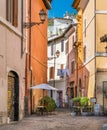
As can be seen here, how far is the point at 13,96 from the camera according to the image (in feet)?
74.1

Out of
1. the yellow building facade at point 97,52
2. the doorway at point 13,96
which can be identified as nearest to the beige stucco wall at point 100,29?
the yellow building facade at point 97,52

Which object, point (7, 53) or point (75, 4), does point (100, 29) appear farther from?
point (7, 53)

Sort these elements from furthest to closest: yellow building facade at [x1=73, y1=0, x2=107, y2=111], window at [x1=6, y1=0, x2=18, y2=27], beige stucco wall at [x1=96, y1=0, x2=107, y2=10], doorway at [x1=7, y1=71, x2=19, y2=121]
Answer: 1. beige stucco wall at [x1=96, y1=0, x2=107, y2=10]
2. yellow building facade at [x1=73, y1=0, x2=107, y2=111]
3. doorway at [x1=7, y1=71, x2=19, y2=121]
4. window at [x1=6, y1=0, x2=18, y2=27]

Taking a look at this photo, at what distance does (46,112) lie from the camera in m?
31.7

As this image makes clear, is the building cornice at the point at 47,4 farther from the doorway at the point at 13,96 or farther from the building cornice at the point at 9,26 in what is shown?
the doorway at the point at 13,96

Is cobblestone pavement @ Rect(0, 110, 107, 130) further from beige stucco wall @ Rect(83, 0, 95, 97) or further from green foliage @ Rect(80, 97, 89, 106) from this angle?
beige stucco wall @ Rect(83, 0, 95, 97)

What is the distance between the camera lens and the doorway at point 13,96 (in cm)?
2164

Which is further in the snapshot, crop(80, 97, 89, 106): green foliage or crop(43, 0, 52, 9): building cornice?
crop(43, 0, 52, 9): building cornice

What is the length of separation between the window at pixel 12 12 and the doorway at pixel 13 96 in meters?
2.52

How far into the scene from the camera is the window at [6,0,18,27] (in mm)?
20922

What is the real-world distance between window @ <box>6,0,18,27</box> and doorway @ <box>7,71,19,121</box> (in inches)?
99.3

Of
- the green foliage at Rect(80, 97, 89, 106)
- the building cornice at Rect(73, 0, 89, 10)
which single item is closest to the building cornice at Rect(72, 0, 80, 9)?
the building cornice at Rect(73, 0, 89, 10)

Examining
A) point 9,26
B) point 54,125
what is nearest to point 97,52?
point 9,26

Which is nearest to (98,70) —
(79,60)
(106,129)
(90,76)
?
(90,76)
